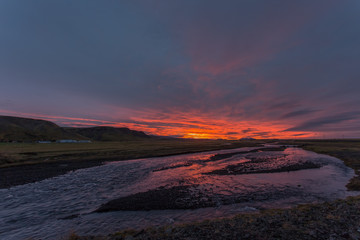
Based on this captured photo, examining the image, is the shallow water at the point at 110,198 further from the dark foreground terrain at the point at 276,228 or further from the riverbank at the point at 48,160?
the riverbank at the point at 48,160

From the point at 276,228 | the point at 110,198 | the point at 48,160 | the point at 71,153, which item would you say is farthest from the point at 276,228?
the point at 71,153

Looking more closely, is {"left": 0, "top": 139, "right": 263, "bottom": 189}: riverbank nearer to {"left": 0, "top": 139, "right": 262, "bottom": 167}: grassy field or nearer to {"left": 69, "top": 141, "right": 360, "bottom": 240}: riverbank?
{"left": 0, "top": 139, "right": 262, "bottom": 167}: grassy field

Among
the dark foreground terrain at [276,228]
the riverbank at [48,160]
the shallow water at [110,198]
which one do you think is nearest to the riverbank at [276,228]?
the dark foreground terrain at [276,228]

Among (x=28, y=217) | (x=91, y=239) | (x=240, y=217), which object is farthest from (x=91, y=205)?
(x=240, y=217)

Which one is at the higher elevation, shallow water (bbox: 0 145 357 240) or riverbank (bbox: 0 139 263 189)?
shallow water (bbox: 0 145 357 240)

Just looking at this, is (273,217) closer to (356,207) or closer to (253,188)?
(356,207)

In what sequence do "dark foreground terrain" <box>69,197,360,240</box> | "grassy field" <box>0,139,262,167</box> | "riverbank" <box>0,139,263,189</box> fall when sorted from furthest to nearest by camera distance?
"grassy field" <box>0,139,262,167</box> → "riverbank" <box>0,139,263,189</box> → "dark foreground terrain" <box>69,197,360,240</box>

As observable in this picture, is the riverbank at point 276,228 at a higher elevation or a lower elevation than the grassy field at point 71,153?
higher

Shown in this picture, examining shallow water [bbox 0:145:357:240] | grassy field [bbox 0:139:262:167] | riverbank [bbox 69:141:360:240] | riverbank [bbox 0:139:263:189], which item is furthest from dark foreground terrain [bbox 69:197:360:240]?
grassy field [bbox 0:139:262:167]

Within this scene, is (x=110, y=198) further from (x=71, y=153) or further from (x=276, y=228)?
(x=71, y=153)

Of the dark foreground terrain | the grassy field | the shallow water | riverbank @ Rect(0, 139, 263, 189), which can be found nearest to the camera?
the dark foreground terrain

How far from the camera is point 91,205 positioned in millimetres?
14922

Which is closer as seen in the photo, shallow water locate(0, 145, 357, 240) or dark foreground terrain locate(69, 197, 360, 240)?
dark foreground terrain locate(69, 197, 360, 240)

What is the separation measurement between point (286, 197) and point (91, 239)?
59.6 ft
